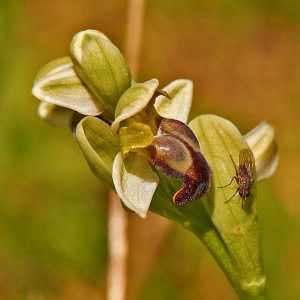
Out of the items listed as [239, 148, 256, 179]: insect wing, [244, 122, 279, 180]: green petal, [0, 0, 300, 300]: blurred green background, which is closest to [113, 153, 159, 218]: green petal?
[239, 148, 256, 179]: insect wing

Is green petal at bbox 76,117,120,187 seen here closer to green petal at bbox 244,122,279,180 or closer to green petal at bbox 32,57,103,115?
green petal at bbox 32,57,103,115

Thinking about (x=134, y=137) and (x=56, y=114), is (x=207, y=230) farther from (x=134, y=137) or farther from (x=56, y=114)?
(x=56, y=114)

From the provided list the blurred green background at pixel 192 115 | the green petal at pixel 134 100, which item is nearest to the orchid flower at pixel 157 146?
the green petal at pixel 134 100

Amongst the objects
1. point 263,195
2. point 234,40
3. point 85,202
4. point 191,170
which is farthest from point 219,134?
point 234,40

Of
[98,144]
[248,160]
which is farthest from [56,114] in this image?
[248,160]

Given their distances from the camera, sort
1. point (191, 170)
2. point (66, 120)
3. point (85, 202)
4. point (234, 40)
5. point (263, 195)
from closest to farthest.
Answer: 1. point (191, 170)
2. point (66, 120)
3. point (263, 195)
4. point (85, 202)
5. point (234, 40)

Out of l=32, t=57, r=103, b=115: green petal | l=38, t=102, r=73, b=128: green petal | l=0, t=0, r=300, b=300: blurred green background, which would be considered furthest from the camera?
l=0, t=0, r=300, b=300: blurred green background

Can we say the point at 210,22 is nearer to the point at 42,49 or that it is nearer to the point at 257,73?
the point at 257,73
